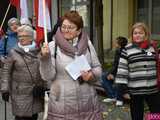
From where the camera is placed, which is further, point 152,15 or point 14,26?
point 152,15

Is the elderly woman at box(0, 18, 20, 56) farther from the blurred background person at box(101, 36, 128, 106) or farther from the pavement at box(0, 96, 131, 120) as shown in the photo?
the blurred background person at box(101, 36, 128, 106)

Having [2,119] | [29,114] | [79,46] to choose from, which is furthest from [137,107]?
[2,119]

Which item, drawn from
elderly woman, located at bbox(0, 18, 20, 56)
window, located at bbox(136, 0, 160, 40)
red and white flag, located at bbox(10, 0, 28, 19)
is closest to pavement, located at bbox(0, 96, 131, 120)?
elderly woman, located at bbox(0, 18, 20, 56)

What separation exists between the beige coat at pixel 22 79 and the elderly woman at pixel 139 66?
1112 millimetres

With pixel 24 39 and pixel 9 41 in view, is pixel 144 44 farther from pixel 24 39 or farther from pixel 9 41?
pixel 9 41

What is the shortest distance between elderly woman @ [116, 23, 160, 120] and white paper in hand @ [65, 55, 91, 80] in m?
1.59

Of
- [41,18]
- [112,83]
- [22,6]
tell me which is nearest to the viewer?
[41,18]

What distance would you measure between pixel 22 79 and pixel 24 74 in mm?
68

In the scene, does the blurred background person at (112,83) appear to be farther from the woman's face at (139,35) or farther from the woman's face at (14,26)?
the woman's face at (139,35)

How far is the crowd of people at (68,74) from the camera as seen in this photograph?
533 cm

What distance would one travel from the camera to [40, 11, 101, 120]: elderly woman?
5301mm

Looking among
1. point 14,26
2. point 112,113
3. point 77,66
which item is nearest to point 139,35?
point 77,66

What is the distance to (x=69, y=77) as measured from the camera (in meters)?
5.36

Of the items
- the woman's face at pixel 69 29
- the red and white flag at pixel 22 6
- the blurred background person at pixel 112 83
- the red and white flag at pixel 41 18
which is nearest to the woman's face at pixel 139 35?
the red and white flag at pixel 41 18
